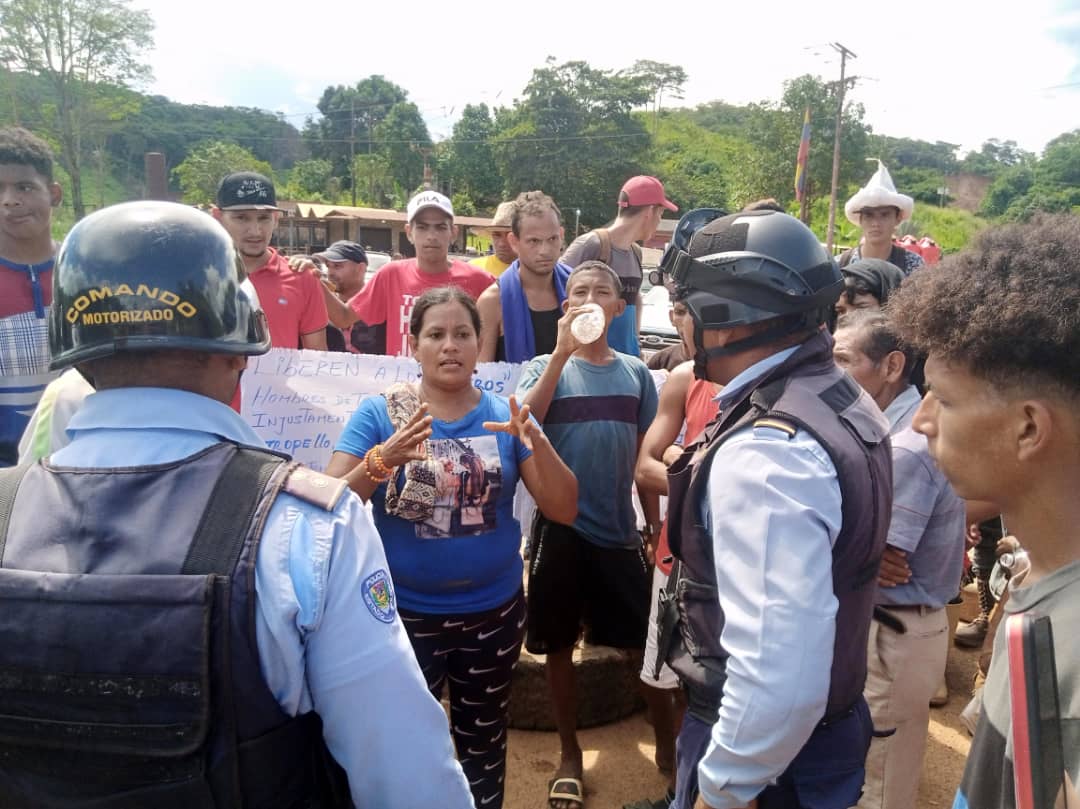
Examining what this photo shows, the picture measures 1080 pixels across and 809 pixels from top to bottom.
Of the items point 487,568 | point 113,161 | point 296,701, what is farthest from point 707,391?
point 113,161

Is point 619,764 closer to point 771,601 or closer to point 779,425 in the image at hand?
point 771,601

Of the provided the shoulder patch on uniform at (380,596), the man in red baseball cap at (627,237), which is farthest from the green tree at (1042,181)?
the shoulder patch on uniform at (380,596)

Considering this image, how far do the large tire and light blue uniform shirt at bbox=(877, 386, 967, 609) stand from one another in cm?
165

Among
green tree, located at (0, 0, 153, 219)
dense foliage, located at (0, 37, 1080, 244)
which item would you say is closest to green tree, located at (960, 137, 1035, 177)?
dense foliage, located at (0, 37, 1080, 244)

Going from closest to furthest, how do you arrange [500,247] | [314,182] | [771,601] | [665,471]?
[771,601], [665,471], [500,247], [314,182]

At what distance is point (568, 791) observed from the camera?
3.41 m

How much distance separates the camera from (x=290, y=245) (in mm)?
44469

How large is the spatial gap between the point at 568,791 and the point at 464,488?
64.5 inches

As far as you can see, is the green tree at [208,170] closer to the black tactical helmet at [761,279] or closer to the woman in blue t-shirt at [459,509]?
the woman in blue t-shirt at [459,509]

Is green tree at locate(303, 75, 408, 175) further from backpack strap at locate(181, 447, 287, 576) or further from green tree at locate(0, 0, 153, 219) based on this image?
backpack strap at locate(181, 447, 287, 576)

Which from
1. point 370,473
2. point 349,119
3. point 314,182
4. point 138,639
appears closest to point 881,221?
point 370,473

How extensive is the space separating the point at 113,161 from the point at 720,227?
87.8m

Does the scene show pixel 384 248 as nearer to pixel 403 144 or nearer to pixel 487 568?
pixel 403 144

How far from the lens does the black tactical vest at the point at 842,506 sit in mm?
1700
